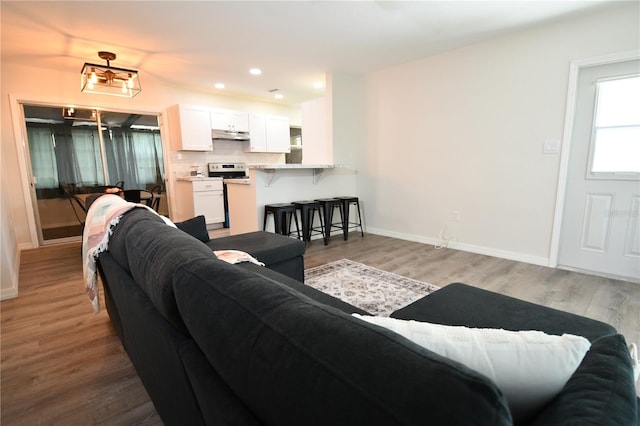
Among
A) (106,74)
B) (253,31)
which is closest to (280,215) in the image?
(253,31)

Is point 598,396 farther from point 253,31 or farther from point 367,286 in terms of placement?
point 253,31

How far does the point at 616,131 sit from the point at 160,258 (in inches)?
153

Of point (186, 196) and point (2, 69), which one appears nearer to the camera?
point (2, 69)

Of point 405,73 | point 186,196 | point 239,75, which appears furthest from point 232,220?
point 405,73

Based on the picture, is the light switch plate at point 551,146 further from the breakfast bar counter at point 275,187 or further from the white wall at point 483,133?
the breakfast bar counter at point 275,187

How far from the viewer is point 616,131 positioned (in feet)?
9.58

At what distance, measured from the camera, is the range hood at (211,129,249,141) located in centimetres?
565

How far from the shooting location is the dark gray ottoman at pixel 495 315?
1187 millimetres

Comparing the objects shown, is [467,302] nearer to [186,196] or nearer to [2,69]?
[186,196]

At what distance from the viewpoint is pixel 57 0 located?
2.61 m

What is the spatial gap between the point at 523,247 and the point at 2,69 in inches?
265

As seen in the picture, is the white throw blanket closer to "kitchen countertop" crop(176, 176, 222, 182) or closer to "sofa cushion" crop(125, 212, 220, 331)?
"sofa cushion" crop(125, 212, 220, 331)

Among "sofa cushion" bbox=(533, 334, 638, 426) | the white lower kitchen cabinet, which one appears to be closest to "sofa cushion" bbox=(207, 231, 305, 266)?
"sofa cushion" bbox=(533, 334, 638, 426)

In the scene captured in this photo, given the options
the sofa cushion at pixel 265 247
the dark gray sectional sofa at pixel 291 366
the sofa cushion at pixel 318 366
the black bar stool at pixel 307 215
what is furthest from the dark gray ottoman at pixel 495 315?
the black bar stool at pixel 307 215
